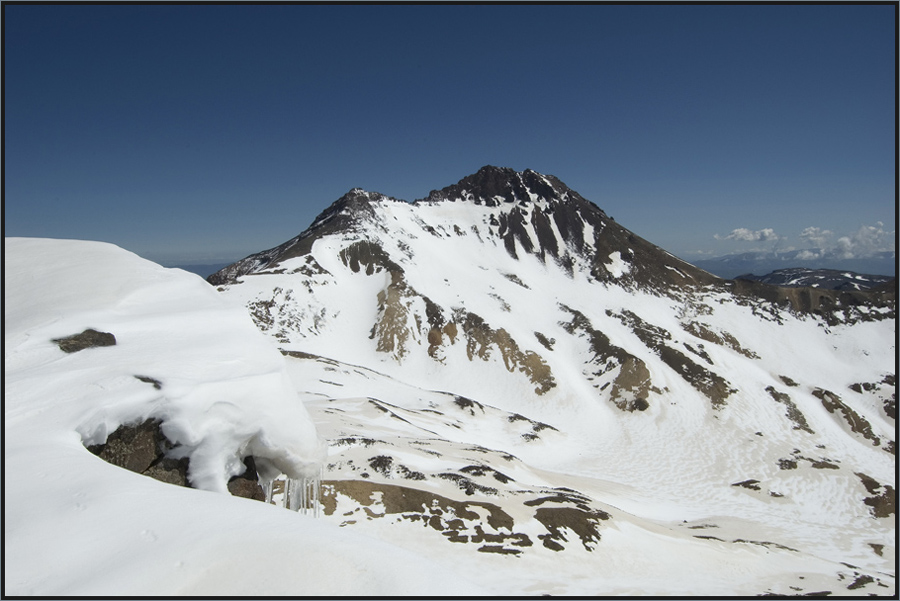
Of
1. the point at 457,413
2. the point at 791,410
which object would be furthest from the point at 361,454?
the point at 791,410

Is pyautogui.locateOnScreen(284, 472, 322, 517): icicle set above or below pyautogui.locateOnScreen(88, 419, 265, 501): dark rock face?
below

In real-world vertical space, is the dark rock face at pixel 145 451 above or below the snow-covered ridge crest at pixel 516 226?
below

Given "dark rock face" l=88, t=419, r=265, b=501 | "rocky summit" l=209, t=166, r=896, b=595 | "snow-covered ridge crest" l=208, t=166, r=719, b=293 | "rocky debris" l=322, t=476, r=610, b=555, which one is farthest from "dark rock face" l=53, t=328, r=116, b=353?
"snow-covered ridge crest" l=208, t=166, r=719, b=293

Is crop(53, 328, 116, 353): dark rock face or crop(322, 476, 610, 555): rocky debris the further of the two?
crop(322, 476, 610, 555): rocky debris

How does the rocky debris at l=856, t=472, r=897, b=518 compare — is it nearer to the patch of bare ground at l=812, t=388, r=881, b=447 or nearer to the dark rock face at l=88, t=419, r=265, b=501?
the patch of bare ground at l=812, t=388, r=881, b=447

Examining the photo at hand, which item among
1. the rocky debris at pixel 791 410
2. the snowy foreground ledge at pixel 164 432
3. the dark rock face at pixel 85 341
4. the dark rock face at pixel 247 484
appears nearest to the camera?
the snowy foreground ledge at pixel 164 432

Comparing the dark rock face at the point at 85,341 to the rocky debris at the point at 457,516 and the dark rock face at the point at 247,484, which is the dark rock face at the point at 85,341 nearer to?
the dark rock face at the point at 247,484

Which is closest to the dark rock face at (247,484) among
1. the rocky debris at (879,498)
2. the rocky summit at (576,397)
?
the rocky summit at (576,397)
